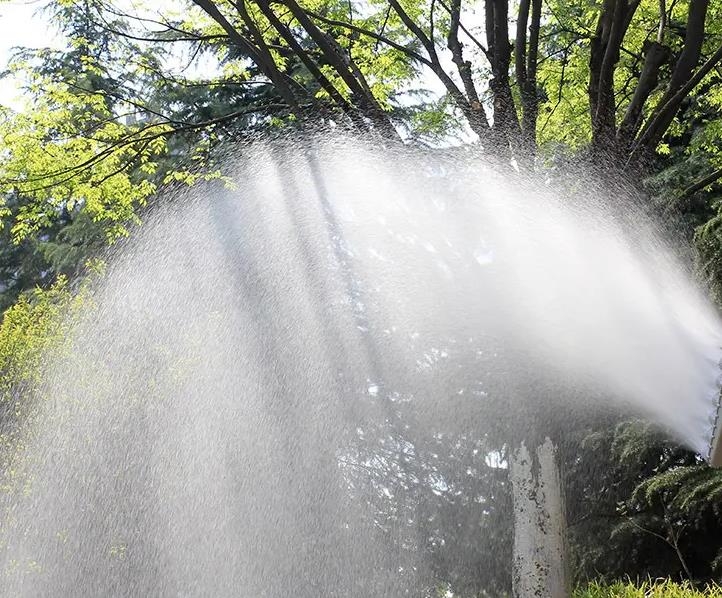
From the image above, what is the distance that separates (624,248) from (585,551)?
353 cm

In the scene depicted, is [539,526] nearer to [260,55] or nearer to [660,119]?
[660,119]

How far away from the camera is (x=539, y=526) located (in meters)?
6.54

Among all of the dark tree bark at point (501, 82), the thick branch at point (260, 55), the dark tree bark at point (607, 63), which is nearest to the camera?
the dark tree bark at point (607, 63)

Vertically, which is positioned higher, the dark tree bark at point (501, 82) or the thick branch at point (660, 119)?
the dark tree bark at point (501, 82)

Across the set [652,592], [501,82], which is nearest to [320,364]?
[501,82]

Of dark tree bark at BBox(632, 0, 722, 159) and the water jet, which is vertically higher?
dark tree bark at BBox(632, 0, 722, 159)

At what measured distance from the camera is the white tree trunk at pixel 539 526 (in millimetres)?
6441

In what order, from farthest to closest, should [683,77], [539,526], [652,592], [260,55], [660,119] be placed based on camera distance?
[260,55]
[660,119]
[683,77]
[539,526]
[652,592]

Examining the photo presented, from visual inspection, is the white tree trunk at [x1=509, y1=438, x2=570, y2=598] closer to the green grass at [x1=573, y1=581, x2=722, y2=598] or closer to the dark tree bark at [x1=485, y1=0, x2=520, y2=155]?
the green grass at [x1=573, y1=581, x2=722, y2=598]

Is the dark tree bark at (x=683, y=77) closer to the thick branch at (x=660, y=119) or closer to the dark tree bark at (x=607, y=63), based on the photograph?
the thick branch at (x=660, y=119)

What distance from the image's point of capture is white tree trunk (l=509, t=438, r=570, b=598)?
21.1 feet

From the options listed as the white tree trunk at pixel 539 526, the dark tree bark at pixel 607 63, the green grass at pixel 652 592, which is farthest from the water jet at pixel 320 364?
the green grass at pixel 652 592

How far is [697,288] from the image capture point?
721cm

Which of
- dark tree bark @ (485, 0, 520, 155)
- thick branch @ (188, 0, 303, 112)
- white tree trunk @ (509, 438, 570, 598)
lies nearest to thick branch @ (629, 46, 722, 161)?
dark tree bark @ (485, 0, 520, 155)
